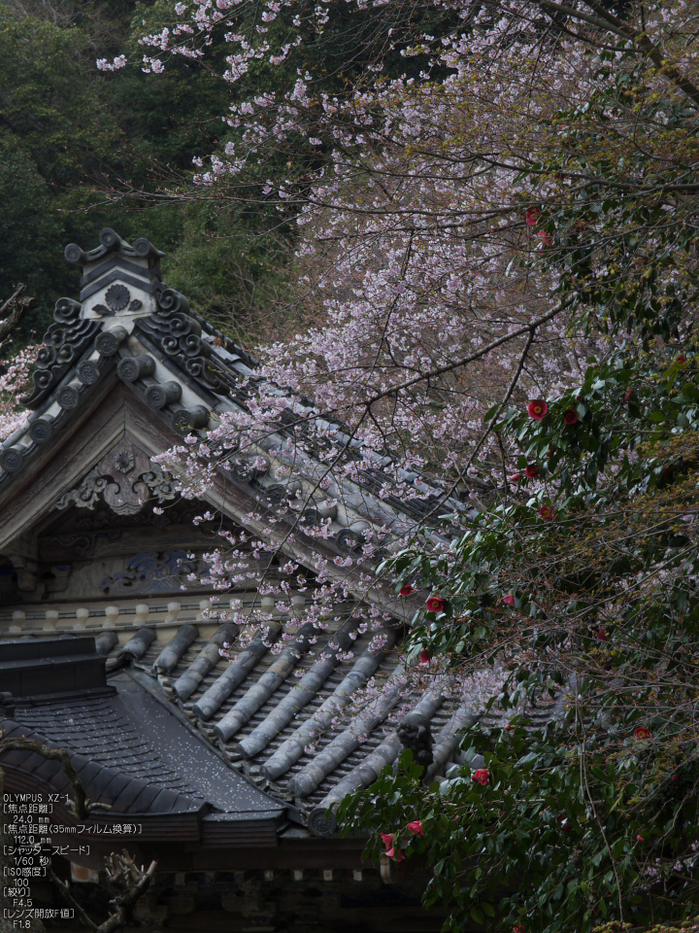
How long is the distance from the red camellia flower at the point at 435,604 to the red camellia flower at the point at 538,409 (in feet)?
2.51

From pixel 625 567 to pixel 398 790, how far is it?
3.86ft

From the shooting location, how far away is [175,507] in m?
6.12

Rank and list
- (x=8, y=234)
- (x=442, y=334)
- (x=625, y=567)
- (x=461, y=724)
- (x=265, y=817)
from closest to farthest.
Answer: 1. (x=625, y=567)
2. (x=265, y=817)
3. (x=461, y=724)
4. (x=442, y=334)
5. (x=8, y=234)

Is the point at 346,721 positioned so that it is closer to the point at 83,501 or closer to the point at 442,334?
the point at 83,501

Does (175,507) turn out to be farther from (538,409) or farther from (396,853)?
(538,409)

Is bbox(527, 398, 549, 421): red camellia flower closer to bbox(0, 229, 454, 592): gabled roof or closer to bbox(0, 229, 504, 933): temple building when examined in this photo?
bbox(0, 229, 504, 933): temple building

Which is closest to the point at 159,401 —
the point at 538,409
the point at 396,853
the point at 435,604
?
the point at 435,604

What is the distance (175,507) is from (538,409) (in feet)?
10.3

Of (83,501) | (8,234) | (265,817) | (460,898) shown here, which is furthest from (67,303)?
(8,234)

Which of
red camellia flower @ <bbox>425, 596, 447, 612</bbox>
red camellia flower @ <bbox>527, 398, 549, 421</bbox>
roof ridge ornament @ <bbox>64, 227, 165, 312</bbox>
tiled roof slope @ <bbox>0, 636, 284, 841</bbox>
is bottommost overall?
tiled roof slope @ <bbox>0, 636, 284, 841</bbox>

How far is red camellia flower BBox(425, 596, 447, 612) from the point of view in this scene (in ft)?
12.3

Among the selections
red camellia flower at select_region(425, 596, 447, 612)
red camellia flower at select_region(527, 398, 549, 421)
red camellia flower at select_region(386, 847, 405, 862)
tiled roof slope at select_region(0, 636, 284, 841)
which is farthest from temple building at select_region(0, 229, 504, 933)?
red camellia flower at select_region(527, 398, 549, 421)

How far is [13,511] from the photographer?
19.6 feet

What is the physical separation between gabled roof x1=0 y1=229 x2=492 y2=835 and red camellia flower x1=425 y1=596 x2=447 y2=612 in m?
1.22
